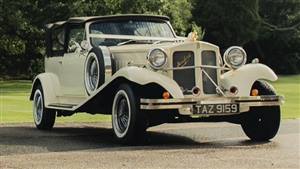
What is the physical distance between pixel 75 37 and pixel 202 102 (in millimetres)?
3966

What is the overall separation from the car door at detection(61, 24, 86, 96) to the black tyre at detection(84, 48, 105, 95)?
323 millimetres

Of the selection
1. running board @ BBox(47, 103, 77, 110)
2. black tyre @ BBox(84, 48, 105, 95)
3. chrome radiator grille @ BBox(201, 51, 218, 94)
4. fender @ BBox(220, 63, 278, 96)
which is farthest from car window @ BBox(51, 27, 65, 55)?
fender @ BBox(220, 63, 278, 96)

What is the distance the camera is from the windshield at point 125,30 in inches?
471

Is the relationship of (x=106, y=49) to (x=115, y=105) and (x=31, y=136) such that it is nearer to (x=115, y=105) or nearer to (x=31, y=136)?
(x=115, y=105)

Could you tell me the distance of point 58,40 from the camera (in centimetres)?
1367

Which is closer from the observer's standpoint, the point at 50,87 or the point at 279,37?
the point at 50,87

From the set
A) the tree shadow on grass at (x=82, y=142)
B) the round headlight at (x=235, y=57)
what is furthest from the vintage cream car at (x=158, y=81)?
the tree shadow on grass at (x=82, y=142)

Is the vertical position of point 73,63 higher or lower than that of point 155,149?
higher

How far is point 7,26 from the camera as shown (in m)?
36.8

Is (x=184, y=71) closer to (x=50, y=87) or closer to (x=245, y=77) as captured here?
(x=245, y=77)

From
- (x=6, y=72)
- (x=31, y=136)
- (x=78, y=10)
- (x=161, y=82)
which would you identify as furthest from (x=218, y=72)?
(x=6, y=72)

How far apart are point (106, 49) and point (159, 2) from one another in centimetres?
2736

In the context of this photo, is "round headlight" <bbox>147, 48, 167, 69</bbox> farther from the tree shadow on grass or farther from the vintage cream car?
the tree shadow on grass

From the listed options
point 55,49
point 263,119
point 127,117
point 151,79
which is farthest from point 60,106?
point 263,119
